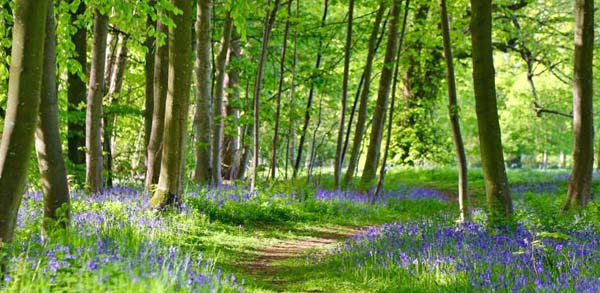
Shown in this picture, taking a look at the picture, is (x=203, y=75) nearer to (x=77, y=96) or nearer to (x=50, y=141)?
(x=77, y=96)

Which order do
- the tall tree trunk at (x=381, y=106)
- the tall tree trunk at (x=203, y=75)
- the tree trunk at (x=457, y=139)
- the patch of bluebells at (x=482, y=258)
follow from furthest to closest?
the tall tree trunk at (x=381, y=106)
the tall tree trunk at (x=203, y=75)
the tree trunk at (x=457, y=139)
the patch of bluebells at (x=482, y=258)

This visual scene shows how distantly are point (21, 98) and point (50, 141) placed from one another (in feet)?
5.38

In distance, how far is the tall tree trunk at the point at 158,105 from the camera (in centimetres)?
1077

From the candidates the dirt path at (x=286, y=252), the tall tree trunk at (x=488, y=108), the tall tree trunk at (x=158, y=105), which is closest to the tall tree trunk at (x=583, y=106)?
the tall tree trunk at (x=488, y=108)

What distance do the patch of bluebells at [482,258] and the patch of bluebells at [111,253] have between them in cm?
188

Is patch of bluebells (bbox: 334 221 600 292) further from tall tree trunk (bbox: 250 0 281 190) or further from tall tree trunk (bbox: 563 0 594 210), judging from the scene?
tall tree trunk (bbox: 250 0 281 190)

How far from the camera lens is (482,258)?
6.19 meters

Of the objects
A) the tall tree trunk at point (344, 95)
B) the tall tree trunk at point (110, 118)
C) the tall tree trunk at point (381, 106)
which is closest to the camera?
the tall tree trunk at point (110, 118)

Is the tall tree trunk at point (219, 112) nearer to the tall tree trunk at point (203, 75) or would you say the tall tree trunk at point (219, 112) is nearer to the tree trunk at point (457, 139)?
the tall tree trunk at point (203, 75)

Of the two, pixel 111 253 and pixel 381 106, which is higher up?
pixel 381 106

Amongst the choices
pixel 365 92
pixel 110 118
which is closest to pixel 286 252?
pixel 365 92

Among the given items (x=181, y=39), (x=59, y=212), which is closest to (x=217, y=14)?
(x=181, y=39)

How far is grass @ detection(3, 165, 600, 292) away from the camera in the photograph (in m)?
4.27

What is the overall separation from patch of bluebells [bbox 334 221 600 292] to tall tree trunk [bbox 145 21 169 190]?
4.59 meters
